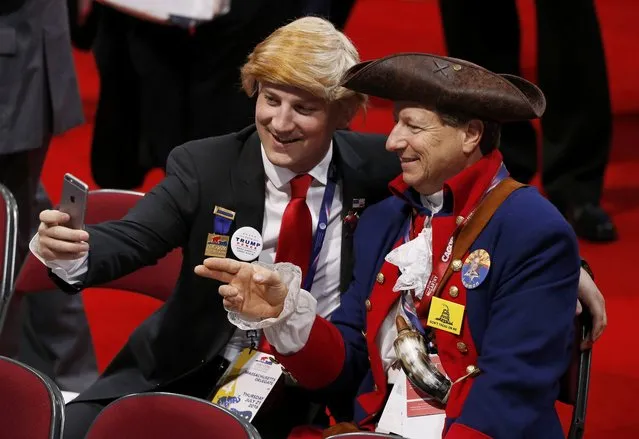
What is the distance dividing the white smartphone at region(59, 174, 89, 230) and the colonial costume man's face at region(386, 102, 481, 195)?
2.22 ft

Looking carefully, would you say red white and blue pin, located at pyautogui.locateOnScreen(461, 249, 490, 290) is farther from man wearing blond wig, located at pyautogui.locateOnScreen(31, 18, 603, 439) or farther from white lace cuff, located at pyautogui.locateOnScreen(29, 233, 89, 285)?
white lace cuff, located at pyautogui.locateOnScreen(29, 233, 89, 285)

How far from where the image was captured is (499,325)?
2.65 meters

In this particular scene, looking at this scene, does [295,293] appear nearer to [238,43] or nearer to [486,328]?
[486,328]

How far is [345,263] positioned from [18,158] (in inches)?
61.9

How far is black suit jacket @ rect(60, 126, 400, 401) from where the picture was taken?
3057 mm

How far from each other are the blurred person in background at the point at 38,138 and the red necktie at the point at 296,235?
1.37 meters

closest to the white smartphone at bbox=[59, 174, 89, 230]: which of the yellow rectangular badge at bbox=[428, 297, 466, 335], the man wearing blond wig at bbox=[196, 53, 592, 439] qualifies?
the man wearing blond wig at bbox=[196, 53, 592, 439]

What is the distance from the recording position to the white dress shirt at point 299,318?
9.02 ft

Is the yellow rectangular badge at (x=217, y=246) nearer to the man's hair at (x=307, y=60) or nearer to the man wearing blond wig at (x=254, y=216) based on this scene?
the man wearing blond wig at (x=254, y=216)

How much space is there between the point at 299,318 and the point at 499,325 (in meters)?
0.45

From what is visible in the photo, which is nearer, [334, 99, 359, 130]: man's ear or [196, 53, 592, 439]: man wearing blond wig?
[196, 53, 592, 439]: man wearing blond wig

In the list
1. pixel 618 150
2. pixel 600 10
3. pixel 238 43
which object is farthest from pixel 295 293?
pixel 600 10

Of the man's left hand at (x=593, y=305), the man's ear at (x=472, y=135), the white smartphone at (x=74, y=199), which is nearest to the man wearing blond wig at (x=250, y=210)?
the white smartphone at (x=74, y=199)

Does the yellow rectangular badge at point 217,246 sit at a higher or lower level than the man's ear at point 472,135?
lower
